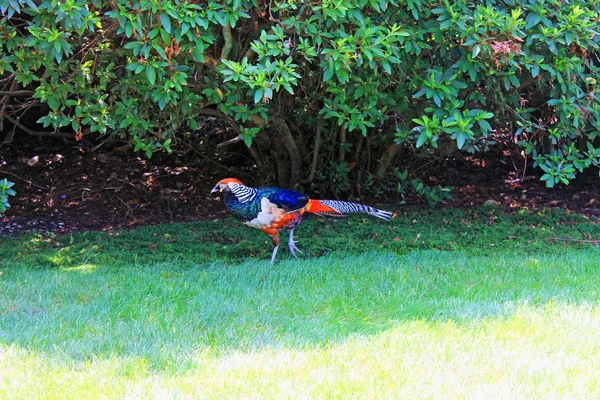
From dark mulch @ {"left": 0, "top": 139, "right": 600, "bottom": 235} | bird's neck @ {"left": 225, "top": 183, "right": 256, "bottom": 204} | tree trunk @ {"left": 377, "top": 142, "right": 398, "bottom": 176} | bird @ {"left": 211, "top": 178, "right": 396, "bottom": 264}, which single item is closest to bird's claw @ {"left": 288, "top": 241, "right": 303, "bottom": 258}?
bird @ {"left": 211, "top": 178, "right": 396, "bottom": 264}

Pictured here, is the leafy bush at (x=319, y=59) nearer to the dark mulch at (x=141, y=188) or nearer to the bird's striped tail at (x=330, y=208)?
the bird's striped tail at (x=330, y=208)

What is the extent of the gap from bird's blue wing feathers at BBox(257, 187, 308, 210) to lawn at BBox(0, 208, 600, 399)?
22.8 inches

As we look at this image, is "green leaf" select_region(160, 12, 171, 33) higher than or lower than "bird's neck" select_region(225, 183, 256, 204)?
higher

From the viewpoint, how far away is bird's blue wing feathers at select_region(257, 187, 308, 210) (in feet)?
20.3

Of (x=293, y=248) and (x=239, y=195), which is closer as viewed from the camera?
(x=239, y=195)

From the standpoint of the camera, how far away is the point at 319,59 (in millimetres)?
5887

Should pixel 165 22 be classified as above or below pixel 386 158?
above

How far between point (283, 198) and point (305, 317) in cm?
190

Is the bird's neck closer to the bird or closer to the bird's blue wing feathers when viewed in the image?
the bird

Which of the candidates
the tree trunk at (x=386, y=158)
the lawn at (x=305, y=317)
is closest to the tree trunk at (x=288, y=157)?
the tree trunk at (x=386, y=158)

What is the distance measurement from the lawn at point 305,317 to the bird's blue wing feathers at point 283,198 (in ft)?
1.90

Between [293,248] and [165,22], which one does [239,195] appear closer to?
[293,248]

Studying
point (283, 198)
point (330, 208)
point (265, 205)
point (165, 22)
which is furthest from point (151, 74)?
point (330, 208)

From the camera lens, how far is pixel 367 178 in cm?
925
